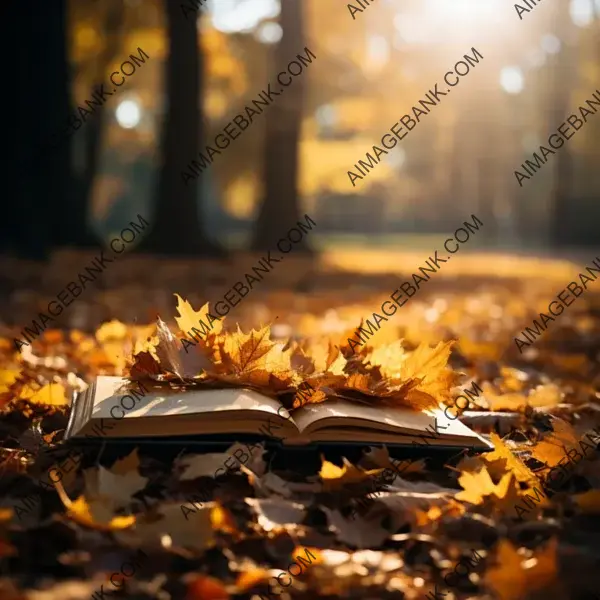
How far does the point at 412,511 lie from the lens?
6.65 ft

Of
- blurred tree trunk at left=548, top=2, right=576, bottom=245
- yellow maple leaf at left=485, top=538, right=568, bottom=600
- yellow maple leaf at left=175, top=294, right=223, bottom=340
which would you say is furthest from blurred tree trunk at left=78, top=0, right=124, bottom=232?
yellow maple leaf at left=485, top=538, right=568, bottom=600

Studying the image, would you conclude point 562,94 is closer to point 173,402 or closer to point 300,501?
point 173,402

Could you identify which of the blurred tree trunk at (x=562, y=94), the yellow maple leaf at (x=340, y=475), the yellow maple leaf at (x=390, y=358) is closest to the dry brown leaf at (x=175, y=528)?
the yellow maple leaf at (x=340, y=475)

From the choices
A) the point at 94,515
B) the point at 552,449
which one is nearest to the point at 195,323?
the point at 94,515

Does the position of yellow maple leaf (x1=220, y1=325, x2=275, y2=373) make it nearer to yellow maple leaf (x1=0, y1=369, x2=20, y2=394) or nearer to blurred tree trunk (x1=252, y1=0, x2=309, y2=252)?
yellow maple leaf (x1=0, y1=369, x2=20, y2=394)

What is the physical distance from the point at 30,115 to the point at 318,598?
10.9 m

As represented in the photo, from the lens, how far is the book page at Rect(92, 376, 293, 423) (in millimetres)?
2336

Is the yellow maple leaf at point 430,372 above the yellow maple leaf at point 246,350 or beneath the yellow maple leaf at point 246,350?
beneath

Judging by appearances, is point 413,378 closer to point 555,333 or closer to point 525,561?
point 525,561

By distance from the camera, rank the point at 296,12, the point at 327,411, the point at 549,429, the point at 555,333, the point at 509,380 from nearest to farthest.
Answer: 1. the point at 327,411
2. the point at 549,429
3. the point at 509,380
4. the point at 555,333
5. the point at 296,12

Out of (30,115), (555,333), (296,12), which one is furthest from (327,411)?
(296,12)

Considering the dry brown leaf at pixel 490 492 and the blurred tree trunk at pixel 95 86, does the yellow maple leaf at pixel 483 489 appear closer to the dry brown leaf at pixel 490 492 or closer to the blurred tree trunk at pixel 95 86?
the dry brown leaf at pixel 490 492

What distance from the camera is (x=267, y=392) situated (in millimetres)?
2619

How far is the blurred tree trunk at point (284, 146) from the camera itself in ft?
52.4
